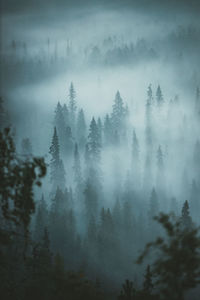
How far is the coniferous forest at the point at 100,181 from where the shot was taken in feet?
30.6

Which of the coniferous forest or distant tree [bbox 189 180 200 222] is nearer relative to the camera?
the coniferous forest

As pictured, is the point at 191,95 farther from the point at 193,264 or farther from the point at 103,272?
the point at 193,264

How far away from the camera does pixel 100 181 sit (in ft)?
255

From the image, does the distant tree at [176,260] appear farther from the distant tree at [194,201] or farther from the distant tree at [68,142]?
the distant tree at [68,142]

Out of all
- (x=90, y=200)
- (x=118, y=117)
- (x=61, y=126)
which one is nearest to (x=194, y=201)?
(x=90, y=200)

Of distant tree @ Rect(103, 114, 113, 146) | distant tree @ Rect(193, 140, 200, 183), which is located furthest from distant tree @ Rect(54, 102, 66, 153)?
distant tree @ Rect(193, 140, 200, 183)

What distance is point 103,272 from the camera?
52375mm

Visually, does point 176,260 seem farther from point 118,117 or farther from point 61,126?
point 118,117

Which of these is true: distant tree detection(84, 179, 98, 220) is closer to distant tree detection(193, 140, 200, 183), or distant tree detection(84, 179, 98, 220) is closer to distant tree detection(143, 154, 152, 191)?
distant tree detection(143, 154, 152, 191)

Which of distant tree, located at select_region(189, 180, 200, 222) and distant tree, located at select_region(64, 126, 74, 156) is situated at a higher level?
distant tree, located at select_region(64, 126, 74, 156)

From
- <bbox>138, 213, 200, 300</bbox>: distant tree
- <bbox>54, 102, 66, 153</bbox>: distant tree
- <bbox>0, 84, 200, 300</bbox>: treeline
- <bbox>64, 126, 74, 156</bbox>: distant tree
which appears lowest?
<bbox>138, 213, 200, 300</bbox>: distant tree

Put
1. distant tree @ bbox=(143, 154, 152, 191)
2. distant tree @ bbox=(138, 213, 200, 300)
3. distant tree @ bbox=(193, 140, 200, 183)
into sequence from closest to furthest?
1. distant tree @ bbox=(138, 213, 200, 300)
2. distant tree @ bbox=(143, 154, 152, 191)
3. distant tree @ bbox=(193, 140, 200, 183)

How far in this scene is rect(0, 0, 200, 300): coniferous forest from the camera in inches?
367

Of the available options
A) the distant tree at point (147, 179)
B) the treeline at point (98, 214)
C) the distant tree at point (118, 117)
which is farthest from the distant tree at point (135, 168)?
the distant tree at point (118, 117)
